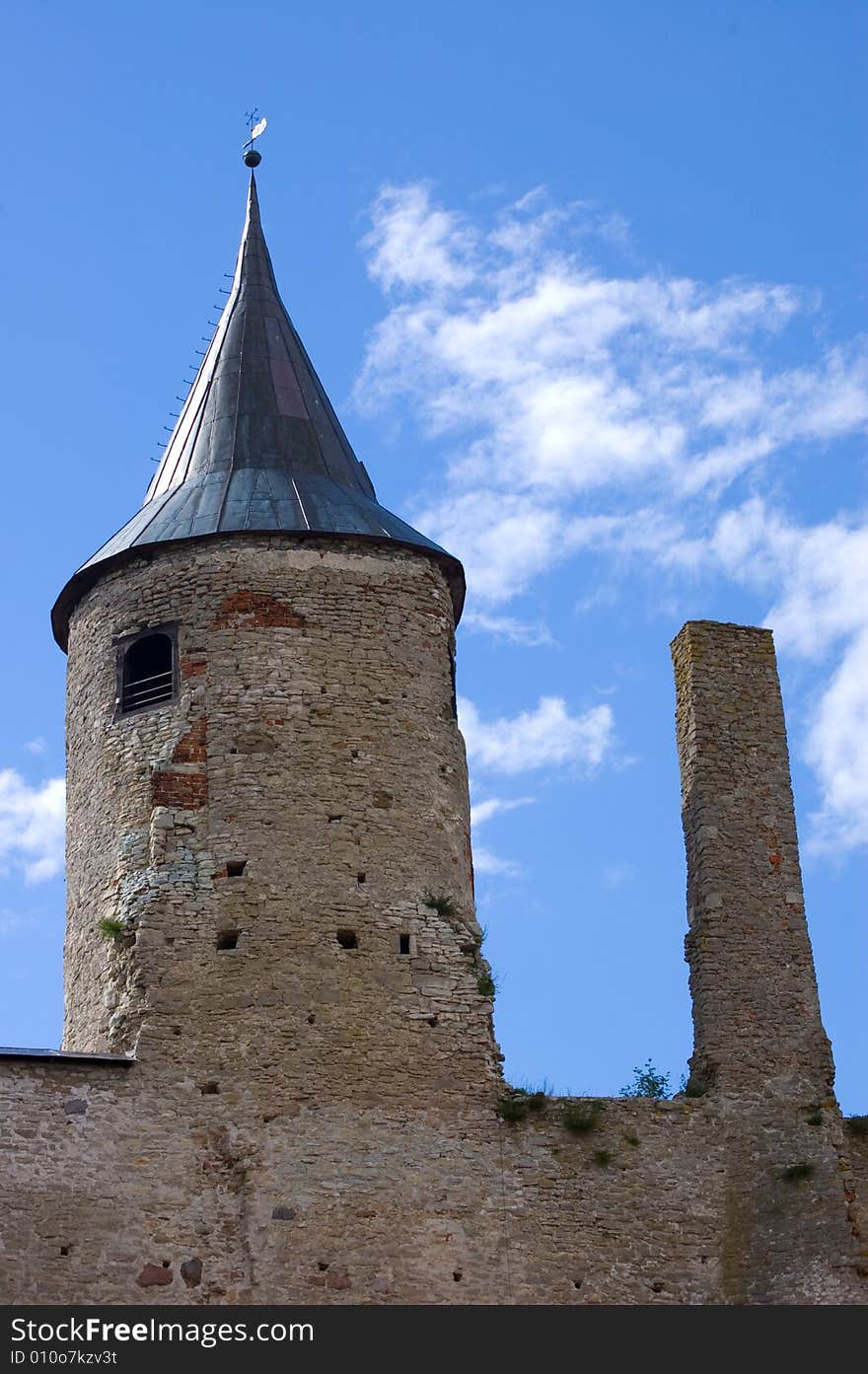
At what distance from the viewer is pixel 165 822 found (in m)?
25.0

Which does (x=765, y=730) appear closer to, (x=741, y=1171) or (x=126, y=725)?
(x=741, y=1171)

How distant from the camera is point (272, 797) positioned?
81.9 feet

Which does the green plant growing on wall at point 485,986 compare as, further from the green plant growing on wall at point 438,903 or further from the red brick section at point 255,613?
the red brick section at point 255,613

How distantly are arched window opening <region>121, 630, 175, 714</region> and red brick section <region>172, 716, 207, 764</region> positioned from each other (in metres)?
0.50

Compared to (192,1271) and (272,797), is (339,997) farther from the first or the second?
(192,1271)

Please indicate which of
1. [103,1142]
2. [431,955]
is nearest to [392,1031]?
[431,955]

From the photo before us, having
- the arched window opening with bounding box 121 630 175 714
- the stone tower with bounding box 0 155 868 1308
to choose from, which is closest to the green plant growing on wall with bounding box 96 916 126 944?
the stone tower with bounding box 0 155 868 1308

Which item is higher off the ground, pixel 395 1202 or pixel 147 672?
pixel 147 672

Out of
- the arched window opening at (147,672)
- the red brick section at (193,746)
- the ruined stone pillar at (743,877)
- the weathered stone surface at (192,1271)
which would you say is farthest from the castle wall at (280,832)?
the ruined stone pillar at (743,877)

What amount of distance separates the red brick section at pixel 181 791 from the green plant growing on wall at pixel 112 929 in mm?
1181

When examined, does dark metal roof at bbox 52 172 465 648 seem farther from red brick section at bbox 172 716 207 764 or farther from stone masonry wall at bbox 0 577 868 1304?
red brick section at bbox 172 716 207 764

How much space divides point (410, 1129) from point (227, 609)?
5434mm

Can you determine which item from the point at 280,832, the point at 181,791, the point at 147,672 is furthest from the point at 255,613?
the point at 280,832

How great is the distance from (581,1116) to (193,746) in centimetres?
507
